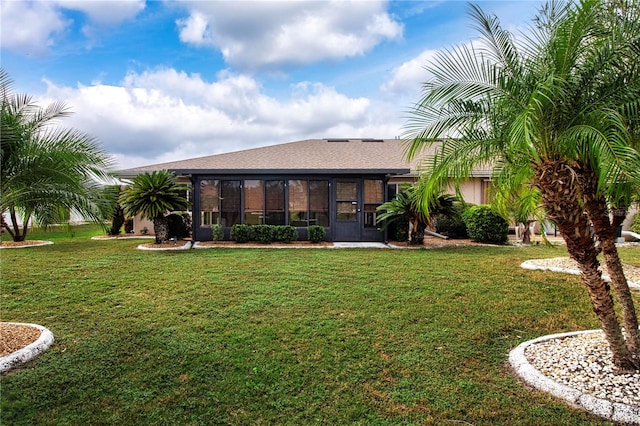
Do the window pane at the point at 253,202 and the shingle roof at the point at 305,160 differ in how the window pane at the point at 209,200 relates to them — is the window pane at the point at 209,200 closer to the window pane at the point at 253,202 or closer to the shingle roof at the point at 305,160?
the shingle roof at the point at 305,160

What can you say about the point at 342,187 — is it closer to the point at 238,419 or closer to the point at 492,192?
the point at 492,192

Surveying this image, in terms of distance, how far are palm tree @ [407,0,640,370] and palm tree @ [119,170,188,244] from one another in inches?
368

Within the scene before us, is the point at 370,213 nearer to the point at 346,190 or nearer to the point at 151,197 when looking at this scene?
the point at 346,190

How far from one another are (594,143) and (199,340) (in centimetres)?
441

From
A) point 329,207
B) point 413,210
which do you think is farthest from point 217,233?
point 413,210

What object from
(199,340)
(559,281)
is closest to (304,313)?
(199,340)

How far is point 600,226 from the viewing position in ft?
12.5

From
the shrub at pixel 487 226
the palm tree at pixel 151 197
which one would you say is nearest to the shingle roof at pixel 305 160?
the palm tree at pixel 151 197

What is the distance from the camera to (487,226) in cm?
1249

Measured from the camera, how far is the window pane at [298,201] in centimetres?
1317

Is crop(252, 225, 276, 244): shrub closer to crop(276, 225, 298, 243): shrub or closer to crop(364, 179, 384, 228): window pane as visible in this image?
crop(276, 225, 298, 243): shrub

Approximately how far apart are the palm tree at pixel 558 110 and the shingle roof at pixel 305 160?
22.4 feet

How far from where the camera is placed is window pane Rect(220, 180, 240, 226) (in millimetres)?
13109

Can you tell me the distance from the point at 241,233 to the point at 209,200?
1721 millimetres
